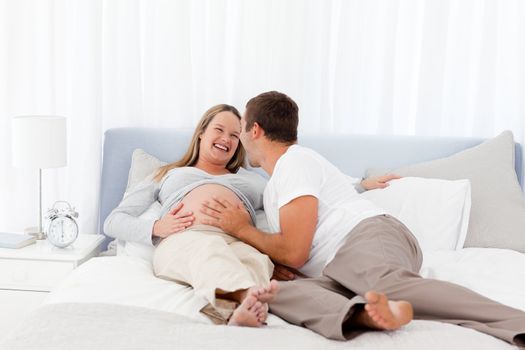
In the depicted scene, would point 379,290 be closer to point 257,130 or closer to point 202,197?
point 257,130

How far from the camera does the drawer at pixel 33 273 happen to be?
2635mm

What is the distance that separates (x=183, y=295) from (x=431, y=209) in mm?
1135

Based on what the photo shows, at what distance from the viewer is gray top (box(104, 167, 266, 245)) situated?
8.21 feet

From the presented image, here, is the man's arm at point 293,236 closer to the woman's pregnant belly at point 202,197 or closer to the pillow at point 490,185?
the woman's pregnant belly at point 202,197

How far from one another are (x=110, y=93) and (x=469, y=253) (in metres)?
1.75

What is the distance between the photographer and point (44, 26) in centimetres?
315

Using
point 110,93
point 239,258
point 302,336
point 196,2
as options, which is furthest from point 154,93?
point 302,336

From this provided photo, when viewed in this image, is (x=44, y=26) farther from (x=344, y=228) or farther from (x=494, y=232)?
(x=494, y=232)

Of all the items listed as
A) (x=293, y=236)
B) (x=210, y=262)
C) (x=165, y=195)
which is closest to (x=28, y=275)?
(x=165, y=195)

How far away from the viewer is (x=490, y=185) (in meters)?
2.80

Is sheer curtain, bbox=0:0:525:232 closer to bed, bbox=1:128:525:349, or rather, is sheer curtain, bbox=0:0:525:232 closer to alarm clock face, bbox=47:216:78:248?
bed, bbox=1:128:525:349

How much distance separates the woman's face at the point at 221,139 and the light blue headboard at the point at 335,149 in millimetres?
242

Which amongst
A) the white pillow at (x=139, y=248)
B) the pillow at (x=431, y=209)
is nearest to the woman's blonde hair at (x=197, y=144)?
the white pillow at (x=139, y=248)

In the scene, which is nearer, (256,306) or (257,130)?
(256,306)
